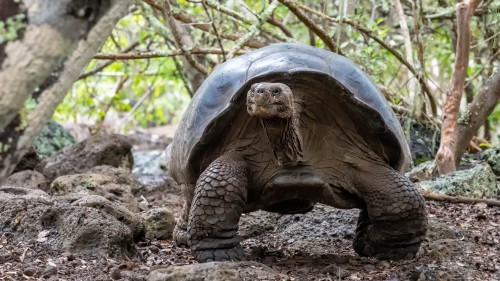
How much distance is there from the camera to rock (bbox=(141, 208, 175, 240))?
13.9ft

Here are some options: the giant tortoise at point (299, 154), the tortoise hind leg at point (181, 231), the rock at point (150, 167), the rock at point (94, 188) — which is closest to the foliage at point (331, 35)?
the rock at point (150, 167)

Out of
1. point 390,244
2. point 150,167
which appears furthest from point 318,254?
point 150,167

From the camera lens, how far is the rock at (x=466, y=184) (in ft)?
16.4

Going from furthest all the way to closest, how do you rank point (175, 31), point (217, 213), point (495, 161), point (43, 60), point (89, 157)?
point (89, 157) < point (175, 31) < point (495, 161) < point (217, 213) < point (43, 60)

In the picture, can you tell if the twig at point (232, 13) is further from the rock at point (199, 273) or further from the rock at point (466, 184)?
the rock at point (199, 273)

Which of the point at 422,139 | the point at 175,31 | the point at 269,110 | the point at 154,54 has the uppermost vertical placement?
the point at 175,31

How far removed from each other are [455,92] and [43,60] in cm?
381

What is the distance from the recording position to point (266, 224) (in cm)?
457

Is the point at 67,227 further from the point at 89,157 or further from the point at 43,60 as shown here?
the point at 89,157

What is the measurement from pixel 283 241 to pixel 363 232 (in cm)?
59

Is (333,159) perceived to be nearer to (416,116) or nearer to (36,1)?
(36,1)

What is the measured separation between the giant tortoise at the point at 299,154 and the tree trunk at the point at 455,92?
5.01 feet

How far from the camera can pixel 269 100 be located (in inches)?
123

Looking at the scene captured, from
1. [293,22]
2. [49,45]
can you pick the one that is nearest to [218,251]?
[49,45]
